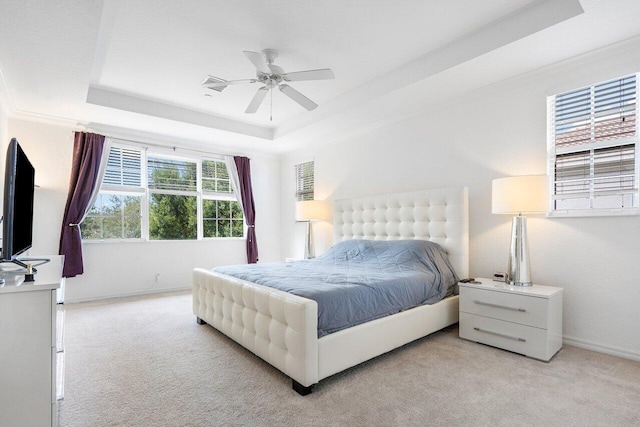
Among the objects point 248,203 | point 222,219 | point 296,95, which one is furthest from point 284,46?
point 222,219

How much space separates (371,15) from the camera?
8.19 feet

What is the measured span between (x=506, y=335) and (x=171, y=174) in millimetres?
5056

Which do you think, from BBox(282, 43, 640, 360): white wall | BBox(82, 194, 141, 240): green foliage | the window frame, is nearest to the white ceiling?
BBox(282, 43, 640, 360): white wall

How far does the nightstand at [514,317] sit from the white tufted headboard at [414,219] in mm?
538

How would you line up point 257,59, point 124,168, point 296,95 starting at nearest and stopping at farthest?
point 257,59, point 296,95, point 124,168

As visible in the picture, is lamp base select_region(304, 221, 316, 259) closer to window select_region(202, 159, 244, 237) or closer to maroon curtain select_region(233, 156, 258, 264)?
maroon curtain select_region(233, 156, 258, 264)

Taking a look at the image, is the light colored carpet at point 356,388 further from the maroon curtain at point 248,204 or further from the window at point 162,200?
the maroon curtain at point 248,204

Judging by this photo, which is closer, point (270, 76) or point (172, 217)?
point (270, 76)

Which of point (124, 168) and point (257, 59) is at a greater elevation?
point (257, 59)

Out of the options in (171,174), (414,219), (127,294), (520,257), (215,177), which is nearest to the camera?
(520,257)

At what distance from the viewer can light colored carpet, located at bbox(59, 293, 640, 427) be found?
5.80 feet

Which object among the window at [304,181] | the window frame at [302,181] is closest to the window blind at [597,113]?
the window frame at [302,181]

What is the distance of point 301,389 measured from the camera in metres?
2.00

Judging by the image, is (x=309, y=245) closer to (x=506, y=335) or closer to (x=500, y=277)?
(x=500, y=277)
